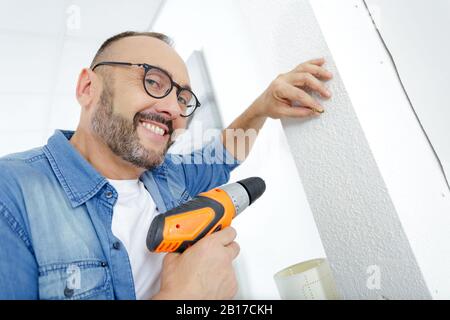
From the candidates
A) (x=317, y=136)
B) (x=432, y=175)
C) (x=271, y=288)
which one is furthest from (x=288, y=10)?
(x=271, y=288)

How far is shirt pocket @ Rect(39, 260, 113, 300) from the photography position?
1.71ft

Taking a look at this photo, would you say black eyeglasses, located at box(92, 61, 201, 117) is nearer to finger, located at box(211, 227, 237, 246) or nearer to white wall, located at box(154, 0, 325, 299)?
white wall, located at box(154, 0, 325, 299)

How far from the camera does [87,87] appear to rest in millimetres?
836

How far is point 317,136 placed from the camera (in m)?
0.62

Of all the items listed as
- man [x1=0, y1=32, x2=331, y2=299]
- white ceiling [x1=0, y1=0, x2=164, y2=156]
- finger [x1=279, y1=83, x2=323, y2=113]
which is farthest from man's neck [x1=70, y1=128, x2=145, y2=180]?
white ceiling [x1=0, y1=0, x2=164, y2=156]

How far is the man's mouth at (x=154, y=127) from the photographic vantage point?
0.75m

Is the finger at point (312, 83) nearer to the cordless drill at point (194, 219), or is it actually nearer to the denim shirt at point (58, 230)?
the cordless drill at point (194, 219)

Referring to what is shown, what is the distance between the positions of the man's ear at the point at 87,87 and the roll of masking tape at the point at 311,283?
713 mm

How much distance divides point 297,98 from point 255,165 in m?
0.53

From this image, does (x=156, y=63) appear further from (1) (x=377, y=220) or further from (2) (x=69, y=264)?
(1) (x=377, y=220)

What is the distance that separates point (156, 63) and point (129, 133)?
0.22 meters

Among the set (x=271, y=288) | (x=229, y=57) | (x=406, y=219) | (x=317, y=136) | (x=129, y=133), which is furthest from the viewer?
(x=229, y=57)

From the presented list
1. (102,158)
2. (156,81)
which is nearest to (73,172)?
(102,158)

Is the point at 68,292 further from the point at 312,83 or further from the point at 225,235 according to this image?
the point at 312,83
